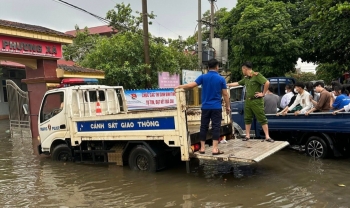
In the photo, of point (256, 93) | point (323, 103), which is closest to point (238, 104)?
point (323, 103)

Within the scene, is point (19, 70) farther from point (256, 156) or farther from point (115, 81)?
point (256, 156)

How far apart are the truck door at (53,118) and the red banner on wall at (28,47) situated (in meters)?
3.38

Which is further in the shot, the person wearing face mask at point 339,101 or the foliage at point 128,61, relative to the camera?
the foliage at point 128,61

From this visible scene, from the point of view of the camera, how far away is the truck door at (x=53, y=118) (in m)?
7.14

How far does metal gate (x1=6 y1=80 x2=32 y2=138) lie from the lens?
1205 cm

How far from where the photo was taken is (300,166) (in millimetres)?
6348

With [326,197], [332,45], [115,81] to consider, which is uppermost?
[332,45]

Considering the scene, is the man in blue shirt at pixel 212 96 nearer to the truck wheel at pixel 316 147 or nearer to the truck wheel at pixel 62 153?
the truck wheel at pixel 316 147

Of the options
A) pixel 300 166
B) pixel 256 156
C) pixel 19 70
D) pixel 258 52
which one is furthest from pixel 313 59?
pixel 19 70

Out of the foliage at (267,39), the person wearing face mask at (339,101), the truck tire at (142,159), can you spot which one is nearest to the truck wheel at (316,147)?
the person wearing face mask at (339,101)

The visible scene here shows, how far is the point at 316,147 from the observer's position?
6984 mm

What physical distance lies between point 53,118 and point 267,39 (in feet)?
37.7

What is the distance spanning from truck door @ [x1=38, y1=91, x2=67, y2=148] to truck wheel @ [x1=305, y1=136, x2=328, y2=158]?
547 centimetres

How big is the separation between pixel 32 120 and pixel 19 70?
15048 millimetres
